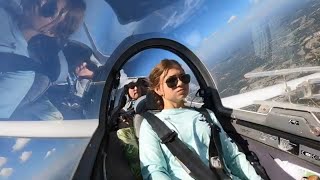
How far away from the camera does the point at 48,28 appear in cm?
1500

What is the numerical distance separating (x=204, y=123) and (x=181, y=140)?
8.0 inches

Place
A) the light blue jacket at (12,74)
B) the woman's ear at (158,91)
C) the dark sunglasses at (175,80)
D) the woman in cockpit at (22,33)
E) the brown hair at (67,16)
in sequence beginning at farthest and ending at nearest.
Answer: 1. the brown hair at (67,16)
2. the woman in cockpit at (22,33)
3. the light blue jacket at (12,74)
4. the woman's ear at (158,91)
5. the dark sunglasses at (175,80)

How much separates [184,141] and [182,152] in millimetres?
103

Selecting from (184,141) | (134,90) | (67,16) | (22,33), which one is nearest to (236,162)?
(184,141)

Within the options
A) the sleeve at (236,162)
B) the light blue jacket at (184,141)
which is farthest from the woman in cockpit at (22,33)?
→ the sleeve at (236,162)

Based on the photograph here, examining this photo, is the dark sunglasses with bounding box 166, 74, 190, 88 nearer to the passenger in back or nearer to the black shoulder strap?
the passenger in back

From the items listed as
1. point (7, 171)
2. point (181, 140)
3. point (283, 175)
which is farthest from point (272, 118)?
point (7, 171)

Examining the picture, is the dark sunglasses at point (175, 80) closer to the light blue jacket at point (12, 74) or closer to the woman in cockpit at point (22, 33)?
the woman in cockpit at point (22, 33)

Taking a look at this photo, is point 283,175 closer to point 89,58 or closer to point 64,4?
point 89,58

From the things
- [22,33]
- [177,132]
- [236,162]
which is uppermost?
[22,33]

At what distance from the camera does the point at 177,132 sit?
2.03m

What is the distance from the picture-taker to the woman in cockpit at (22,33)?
14.1 metres

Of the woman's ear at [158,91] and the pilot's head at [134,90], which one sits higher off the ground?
the pilot's head at [134,90]

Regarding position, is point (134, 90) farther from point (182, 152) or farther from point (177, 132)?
point (182, 152)
